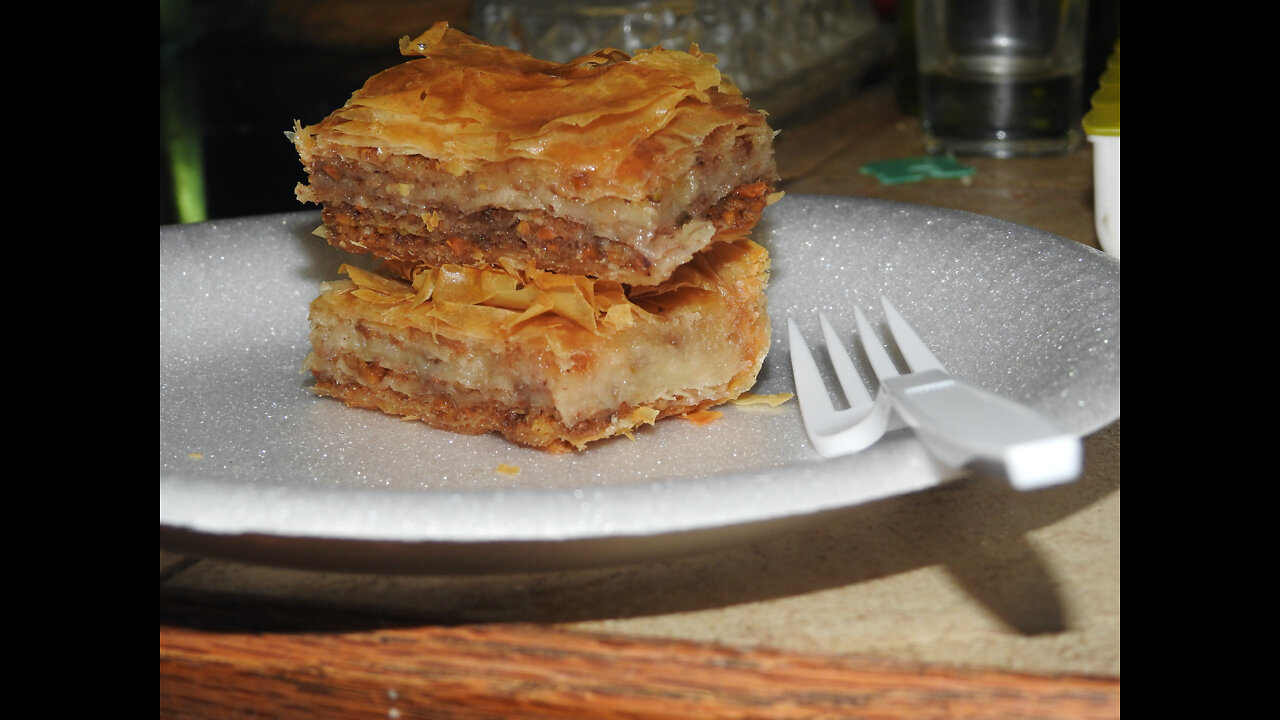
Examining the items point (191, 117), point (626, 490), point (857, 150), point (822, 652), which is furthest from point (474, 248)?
point (191, 117)

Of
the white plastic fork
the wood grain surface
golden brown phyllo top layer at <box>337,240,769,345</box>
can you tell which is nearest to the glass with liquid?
golden brown phyllo top layer at <box>337,240,769,345</box>

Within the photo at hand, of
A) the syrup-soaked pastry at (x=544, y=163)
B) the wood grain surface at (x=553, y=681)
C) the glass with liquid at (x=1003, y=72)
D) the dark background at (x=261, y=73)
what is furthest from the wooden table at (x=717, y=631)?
the dark background at (x=261, y=73)

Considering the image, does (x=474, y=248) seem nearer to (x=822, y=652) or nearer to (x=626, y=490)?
(x=626, y=490)

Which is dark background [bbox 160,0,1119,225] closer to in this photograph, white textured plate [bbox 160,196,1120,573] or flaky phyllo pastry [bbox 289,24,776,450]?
white textured plate [bbox 160,196,1120,573]

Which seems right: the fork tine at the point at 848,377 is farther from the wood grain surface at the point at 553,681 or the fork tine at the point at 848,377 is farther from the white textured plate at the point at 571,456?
the wood grain surface at the point at 553,681

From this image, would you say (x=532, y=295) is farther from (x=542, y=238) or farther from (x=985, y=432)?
(x=985, y=432)

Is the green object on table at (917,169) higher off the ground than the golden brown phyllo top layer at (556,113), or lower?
higher

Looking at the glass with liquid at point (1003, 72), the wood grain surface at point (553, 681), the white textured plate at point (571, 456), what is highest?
the glass with liquid at point (1003, 72)
